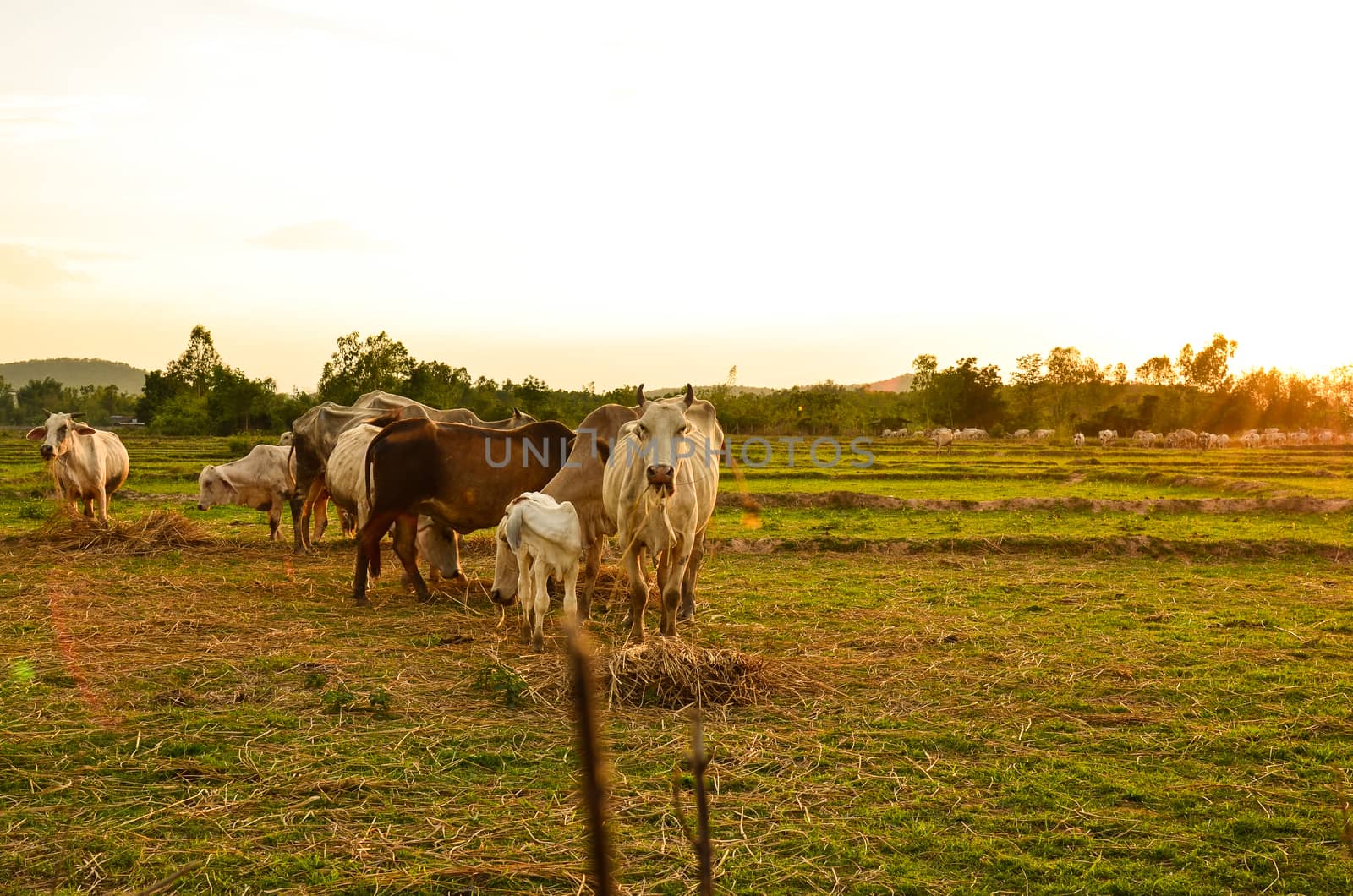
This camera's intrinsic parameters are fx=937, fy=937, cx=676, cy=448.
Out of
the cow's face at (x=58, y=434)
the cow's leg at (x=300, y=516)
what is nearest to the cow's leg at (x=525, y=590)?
the cow's leg at (x=300, y=516)

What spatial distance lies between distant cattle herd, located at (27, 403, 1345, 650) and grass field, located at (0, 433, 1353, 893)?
23.5 inches

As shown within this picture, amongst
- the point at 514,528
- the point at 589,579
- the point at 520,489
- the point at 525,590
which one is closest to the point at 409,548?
the point at 520,489

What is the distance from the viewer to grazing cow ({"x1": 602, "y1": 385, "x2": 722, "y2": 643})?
291 inches

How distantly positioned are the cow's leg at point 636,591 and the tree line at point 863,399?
2784cm

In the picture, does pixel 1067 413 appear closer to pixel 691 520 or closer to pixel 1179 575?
pixel 1179 575

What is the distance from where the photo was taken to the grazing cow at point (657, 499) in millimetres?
7383

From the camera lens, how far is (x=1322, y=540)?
14047 mm

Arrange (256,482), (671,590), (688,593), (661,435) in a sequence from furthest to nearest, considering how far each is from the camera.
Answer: (256,482) < (688,593) < (671,590) < (661,435)

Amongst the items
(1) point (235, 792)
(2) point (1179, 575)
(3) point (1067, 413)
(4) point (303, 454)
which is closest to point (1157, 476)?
(2) point (1179, 575)

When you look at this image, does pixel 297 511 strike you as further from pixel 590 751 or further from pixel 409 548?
pixel 590 751

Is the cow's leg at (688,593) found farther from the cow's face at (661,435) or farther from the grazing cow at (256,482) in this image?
the grazing cow at (256,482)

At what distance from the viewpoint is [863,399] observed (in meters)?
91.3

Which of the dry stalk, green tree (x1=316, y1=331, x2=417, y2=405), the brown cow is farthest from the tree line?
the dry stalk

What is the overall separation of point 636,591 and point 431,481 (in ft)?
10.1
